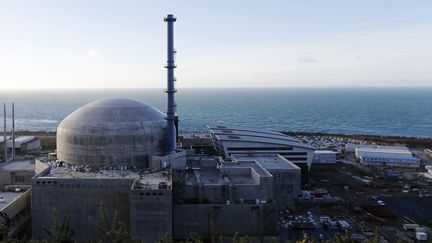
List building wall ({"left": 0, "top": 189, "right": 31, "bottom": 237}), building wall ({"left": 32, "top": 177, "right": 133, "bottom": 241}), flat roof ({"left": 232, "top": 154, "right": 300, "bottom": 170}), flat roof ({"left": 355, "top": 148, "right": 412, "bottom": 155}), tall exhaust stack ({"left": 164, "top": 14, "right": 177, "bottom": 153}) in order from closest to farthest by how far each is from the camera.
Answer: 1. building wall ({"left": 0, "top": 189, "right": 31, "bottom": 237})
2. building wall ({"left": 32, "top": 177, "right": 133, "bottom": 241})
3. tall exhaust stack ({"left": 164, "top": 14, "right": 177, "bottom": 153})
4. flat roof ({"left": 232, "top": 154, "right": 300, "bottom": 170})
5. flat roof ({"left": 355, "top": 148, "right": 412, "bottom": 155})

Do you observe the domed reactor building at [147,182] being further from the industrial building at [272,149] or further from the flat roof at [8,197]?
the industrial building at [272,149]

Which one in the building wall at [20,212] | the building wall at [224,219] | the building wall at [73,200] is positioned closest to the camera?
the building wall at [20,212]

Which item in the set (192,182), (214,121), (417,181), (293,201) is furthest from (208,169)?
(214,121)

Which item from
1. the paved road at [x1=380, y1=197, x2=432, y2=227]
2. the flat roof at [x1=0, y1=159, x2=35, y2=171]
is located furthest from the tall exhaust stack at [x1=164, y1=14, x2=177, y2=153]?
the paved road at [x1=380, y1=197, x2=432, y2=227]

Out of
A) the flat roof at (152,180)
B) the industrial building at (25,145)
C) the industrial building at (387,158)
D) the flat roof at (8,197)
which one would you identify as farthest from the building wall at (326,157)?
the industrial building at (25,145)

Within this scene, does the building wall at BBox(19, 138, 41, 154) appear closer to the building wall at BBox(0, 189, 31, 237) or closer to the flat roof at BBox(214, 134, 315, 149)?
the flat roof at BBox(214, 134, 315, 149)

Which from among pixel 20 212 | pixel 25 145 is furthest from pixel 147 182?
pixel 25 145
